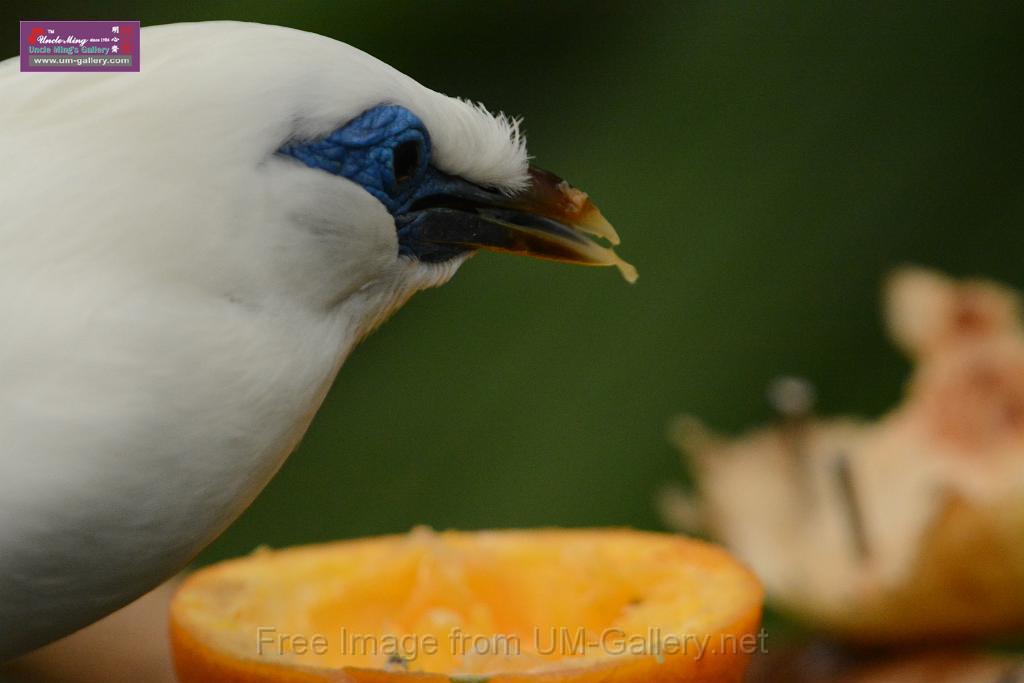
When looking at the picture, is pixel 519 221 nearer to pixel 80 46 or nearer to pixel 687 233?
pixel 80 46

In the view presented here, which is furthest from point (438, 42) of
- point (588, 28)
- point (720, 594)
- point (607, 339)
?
point (720, 594)

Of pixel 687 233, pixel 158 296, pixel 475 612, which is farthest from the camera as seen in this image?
pixel 687 233

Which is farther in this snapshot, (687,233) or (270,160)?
(687,233)

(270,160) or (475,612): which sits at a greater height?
(270,160)

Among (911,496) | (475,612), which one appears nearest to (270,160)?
(475,612)

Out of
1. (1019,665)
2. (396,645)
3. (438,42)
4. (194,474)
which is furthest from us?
(438,42)

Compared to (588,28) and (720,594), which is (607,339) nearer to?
(588,28)

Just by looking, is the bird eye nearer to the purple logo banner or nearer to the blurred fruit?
the purple logo banner
